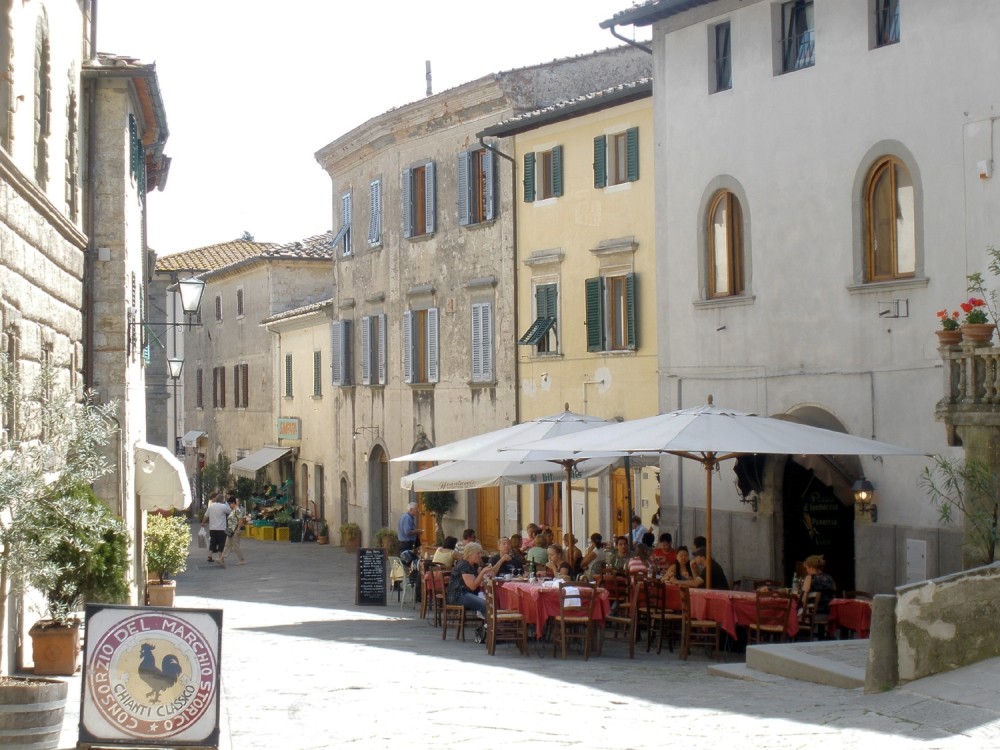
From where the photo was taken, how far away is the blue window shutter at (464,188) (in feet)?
96.4

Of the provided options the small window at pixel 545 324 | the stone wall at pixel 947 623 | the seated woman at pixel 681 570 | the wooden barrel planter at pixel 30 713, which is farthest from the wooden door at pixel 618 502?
the wooden barrel planter at pixel 30 713

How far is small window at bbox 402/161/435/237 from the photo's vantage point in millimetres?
31312

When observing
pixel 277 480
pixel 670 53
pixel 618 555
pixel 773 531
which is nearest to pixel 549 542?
pixel 618 555

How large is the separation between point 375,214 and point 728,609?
20851 mm

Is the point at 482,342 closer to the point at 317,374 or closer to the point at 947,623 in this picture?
the point at 317,374

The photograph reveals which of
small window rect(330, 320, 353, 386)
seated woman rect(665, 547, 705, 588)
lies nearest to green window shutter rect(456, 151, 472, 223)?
small window rect(330, 320, 353, 386)

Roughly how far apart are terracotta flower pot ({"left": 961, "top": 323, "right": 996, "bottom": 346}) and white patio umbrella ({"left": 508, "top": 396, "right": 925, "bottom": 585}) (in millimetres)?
1542

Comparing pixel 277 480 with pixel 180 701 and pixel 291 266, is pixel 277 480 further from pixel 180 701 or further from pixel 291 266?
pixel 180 701

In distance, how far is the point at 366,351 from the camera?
115 ft

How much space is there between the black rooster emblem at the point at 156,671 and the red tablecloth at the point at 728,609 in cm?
711

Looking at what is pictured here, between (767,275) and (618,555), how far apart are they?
416 centimetres

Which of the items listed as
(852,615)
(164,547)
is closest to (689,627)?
(852,615)

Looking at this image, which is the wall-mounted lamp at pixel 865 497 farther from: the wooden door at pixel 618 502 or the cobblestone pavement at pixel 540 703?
the wooden door at pixel 618 502

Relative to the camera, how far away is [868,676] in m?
11.8
